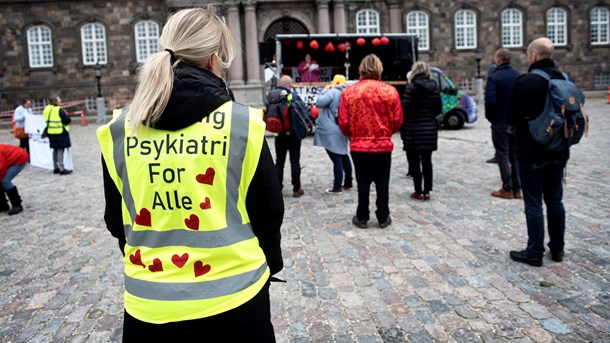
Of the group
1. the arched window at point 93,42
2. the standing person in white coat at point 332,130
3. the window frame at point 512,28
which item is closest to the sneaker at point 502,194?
the standing person in white coat at point 332,130

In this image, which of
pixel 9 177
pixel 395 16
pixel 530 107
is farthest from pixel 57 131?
pixel 395 16

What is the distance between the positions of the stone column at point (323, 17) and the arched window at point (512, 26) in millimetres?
11193

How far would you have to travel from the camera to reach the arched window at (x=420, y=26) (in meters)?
32.8

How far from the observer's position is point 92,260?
6.01 metres

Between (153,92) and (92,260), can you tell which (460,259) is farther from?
(153,92)

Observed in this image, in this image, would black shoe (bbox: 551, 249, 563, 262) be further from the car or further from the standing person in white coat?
the car

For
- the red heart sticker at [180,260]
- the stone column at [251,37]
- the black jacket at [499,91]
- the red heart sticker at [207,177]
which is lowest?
the red heart sticker at [180,260]

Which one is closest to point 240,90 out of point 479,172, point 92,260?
point 479,172

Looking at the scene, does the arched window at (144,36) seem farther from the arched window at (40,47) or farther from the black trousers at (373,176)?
the black trousers at (373,176)

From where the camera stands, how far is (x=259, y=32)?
30.5 m

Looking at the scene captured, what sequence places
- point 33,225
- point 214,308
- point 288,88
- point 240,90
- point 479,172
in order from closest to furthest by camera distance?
point 214,308, point 33,225, point 288,88, point 479,172, point 240,90

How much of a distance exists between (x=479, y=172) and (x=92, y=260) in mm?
7114

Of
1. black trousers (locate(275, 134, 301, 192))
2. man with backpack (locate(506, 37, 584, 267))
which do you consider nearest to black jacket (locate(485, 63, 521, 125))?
man with backpack (locate(506, 37, 584, 267))

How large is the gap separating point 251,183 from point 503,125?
22.9 feet
